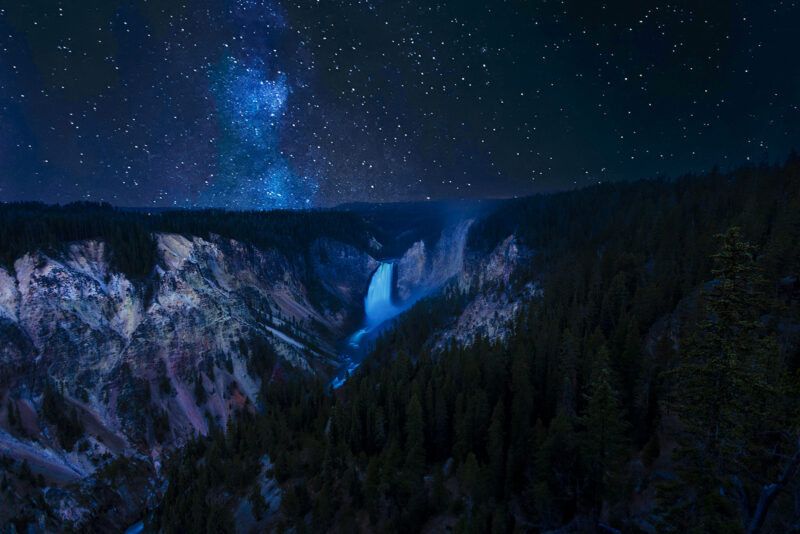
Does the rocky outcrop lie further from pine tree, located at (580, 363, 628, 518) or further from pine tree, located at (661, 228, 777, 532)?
pine tree, located at (661, 228, 777, 532)

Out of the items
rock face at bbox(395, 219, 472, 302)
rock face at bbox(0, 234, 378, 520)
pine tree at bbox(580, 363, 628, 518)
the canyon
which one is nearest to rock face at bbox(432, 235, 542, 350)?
the canyon

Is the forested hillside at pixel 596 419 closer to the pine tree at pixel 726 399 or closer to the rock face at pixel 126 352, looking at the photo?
the pine tree at pixel 726 399

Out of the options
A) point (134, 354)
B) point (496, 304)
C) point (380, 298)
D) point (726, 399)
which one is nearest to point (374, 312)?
point (380, 298)

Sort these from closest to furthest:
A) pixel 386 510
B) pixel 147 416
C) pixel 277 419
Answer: pixel 386 510, pixel 277 419, pixel 147 416

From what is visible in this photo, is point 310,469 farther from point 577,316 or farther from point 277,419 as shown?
point 577,316

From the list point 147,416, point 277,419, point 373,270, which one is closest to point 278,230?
point 373,270

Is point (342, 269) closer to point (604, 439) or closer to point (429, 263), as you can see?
point (429, 263)
